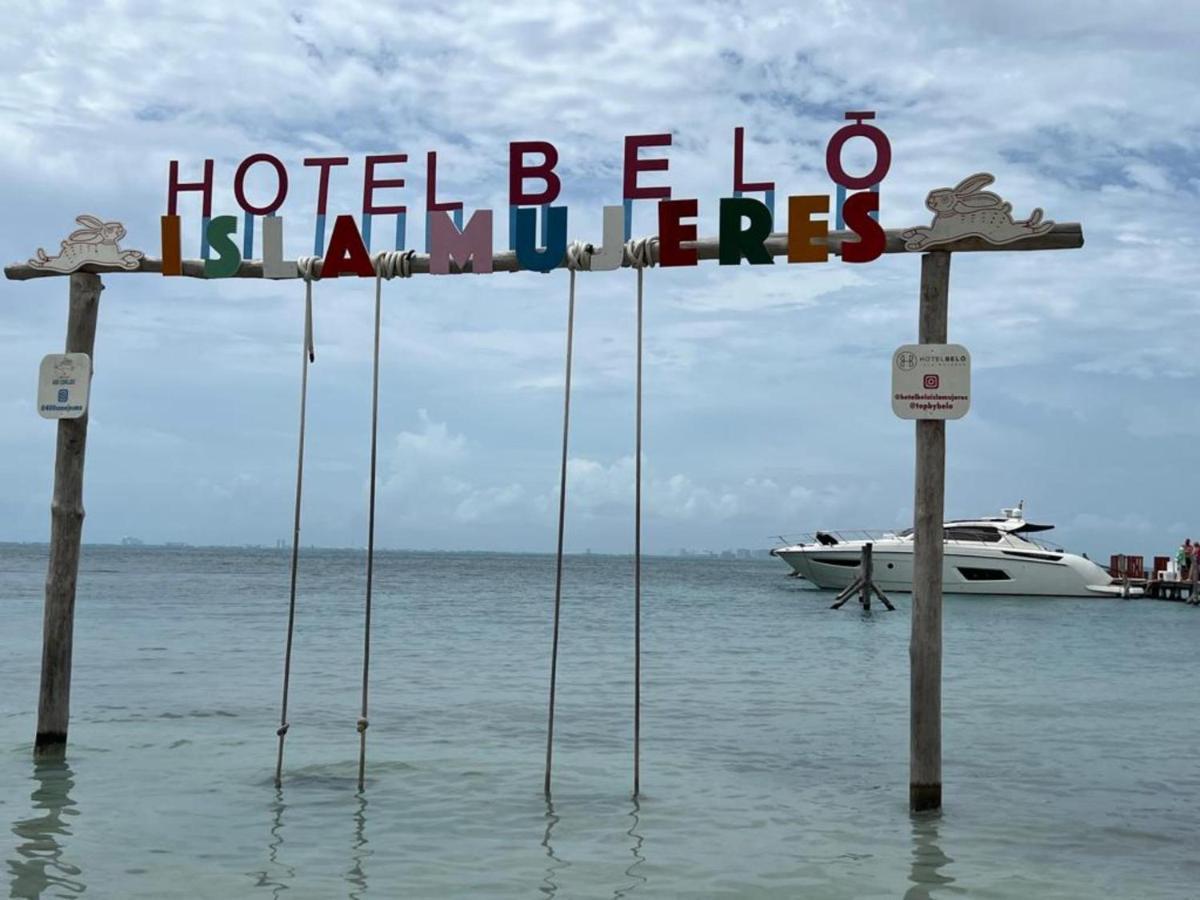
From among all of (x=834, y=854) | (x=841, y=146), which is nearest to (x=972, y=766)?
(x=834, y=854)

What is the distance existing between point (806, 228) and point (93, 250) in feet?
17.6

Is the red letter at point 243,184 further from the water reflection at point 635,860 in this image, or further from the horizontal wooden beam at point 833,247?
the water reflection at point 635,860

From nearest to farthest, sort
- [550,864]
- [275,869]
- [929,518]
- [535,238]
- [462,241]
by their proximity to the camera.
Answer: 1. [275,869]
2. [550,864]
3. [929,518]
4. [535,238]
5. [462,241]

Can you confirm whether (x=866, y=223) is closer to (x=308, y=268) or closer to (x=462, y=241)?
(x=462, y=241)

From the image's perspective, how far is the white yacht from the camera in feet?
149

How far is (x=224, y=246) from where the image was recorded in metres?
9.25

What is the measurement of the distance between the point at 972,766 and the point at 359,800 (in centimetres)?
558

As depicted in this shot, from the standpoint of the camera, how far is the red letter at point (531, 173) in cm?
830

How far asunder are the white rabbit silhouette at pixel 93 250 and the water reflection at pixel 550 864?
199 inches

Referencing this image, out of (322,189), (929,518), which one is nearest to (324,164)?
(322,189)

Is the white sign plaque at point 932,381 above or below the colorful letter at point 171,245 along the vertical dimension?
below

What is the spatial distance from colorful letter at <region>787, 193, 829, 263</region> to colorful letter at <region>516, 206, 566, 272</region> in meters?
1.48

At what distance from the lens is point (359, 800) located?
9.41 m

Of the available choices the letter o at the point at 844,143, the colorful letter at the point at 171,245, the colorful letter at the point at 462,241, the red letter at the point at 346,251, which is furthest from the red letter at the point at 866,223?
the colorful letter at the point at 171,245
